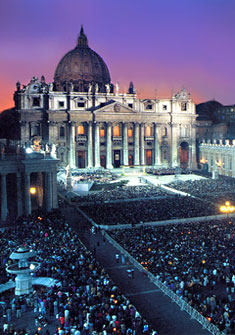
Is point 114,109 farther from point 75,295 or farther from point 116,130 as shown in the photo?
point 75,295

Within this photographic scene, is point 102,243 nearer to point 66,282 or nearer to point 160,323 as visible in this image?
point 66,282

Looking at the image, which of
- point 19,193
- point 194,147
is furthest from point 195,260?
point 194,147

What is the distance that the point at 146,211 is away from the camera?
3825 cm

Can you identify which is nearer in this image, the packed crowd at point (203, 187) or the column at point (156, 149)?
the packed crowd at point (203, 187)

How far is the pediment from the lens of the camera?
3105 inches

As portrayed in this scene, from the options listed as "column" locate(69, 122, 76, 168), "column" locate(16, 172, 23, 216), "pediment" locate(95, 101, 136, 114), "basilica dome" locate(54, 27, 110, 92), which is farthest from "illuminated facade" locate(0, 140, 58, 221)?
"basilica dome" locate(54, 27, 110, 92)

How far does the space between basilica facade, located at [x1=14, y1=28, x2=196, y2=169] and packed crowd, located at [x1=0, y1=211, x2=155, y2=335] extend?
164 ft

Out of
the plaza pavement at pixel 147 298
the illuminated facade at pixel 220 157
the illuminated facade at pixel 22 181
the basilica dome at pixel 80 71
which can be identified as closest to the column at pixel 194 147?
the illuminated facade at pixel 220 157

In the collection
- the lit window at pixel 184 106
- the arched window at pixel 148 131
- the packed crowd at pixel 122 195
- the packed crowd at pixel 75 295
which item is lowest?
the packed crowd at pixel 75 295

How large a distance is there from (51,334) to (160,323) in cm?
547

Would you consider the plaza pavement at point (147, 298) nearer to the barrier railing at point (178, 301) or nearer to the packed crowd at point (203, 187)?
the barrier railing at point (178, 301)

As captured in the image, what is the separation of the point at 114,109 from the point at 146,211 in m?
45.6

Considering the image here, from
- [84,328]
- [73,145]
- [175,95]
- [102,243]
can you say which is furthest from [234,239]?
[175,95]

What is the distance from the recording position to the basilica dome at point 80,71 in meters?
89.9
